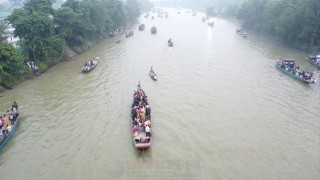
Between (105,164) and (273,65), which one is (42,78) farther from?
(273,65)

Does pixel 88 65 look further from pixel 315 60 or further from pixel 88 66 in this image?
pixel 315 60

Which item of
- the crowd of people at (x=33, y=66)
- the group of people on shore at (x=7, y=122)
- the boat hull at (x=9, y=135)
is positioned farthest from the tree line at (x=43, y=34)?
the boat hull at (x=9, y=135)

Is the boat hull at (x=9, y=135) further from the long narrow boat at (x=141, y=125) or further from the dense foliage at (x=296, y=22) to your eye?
the dense foliage at (x=296, y=22)

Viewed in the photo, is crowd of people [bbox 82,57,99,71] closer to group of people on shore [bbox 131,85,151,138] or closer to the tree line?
the tree line

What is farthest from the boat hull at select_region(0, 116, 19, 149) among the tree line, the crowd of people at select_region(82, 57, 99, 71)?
the crowd of people at select_region(82, 57, 99, 71)

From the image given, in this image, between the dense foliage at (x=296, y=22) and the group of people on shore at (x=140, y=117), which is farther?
the dense foliage at (x=296, y=22)

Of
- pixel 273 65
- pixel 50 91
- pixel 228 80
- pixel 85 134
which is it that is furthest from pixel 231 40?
pixel 85 134

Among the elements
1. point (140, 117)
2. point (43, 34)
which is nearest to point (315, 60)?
point (140, 117)
